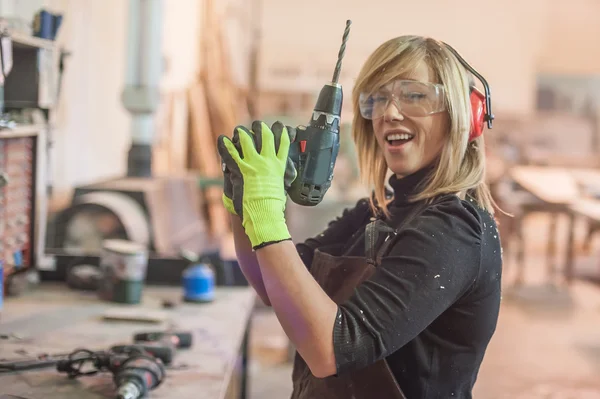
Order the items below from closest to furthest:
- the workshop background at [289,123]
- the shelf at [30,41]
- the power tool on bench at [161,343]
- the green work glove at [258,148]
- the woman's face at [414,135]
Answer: the green work glove at [258,148] < the woman's face at [414,135] < the power tool on bench at [161,343] < the shelf at [30,41] < the workshop background at [289,123]

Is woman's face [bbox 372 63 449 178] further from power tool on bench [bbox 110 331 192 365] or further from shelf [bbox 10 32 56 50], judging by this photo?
shelf [bbox 10 32 56 50]

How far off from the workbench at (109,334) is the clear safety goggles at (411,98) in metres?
0.71

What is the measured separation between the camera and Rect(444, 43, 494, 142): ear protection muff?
52.8 inches

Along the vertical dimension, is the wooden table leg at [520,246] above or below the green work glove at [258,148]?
below

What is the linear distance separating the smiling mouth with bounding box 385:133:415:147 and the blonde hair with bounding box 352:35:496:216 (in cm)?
7

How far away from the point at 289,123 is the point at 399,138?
415 centimetres

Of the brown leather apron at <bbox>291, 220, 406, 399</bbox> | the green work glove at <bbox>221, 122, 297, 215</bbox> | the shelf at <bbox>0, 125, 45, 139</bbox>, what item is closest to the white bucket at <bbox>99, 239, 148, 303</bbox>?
the shelf at <bbox>0, 125, 45, 139</bbox>

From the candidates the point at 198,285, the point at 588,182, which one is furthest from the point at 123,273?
the point at 588,182

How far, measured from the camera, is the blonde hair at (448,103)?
50.7 inches

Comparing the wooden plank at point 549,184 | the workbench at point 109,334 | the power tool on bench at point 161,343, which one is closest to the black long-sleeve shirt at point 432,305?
the workbench at point 109,334

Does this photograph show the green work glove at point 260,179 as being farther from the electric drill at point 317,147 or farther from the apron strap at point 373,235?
the apron strap at point 373,235

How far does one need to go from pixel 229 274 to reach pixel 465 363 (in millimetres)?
1386

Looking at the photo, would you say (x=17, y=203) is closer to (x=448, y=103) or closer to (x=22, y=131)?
(x=22, y=131)

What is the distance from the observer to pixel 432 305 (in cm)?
113
